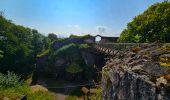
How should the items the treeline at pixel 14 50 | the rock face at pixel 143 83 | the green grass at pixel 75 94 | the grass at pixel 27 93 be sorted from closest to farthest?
the rock face at pixel 143 83
the grass at pixel 27 93
the green grass at pixel 75 94
the treeline at pixel 14 50

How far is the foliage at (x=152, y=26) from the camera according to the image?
14.4m

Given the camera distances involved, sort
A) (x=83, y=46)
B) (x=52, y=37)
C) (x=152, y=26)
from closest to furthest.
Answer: (x=152, y=26), (x=83, y=46), (x=52, y=37)

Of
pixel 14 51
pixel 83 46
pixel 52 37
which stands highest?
pixel 52 37

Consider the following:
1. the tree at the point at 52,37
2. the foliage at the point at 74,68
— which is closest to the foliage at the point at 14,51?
the foliage at the point at 74,68

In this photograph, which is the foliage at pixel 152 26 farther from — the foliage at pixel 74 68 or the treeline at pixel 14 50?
the treeline at pixel 14 50

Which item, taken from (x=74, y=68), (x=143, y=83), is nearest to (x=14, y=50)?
(x=74, y=68)

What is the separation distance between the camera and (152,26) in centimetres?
1535

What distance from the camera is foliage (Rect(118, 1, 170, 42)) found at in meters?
14.4

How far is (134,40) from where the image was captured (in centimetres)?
1616

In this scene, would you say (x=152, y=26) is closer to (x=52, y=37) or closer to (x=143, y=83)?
→ (x=143, y=83)

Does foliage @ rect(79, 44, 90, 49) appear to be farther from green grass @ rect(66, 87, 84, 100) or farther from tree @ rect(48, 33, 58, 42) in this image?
tree @ rect(48, 33, 58, 42)

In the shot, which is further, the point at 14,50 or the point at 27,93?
the point at 14,50

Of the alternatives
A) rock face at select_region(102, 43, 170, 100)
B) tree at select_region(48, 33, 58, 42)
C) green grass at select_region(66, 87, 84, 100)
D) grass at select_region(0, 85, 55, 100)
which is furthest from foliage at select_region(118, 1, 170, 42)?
tree at select_region(48, 33, 58, 42)

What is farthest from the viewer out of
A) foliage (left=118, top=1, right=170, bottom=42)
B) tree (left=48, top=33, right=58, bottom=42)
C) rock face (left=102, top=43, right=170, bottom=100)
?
tree (left=48, top=33, right=58, bottom=42)
